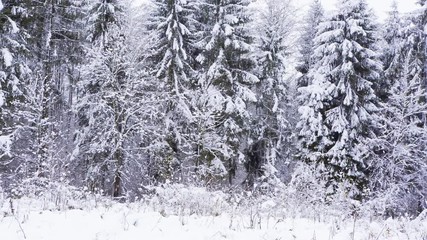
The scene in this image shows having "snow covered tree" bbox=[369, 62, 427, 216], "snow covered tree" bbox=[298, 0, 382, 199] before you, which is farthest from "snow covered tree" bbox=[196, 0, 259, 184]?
"snow covered tree" bbox=[369, 62, 427, 216]

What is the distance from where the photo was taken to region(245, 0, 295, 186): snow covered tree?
21.7 meters

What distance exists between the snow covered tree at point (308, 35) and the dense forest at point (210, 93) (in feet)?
7.25

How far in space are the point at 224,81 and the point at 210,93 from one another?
1423mm

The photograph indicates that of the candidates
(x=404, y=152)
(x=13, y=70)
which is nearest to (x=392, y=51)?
(x=404, y=152)

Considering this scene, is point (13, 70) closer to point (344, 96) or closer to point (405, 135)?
point (344, 96)

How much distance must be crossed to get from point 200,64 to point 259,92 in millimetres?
4351

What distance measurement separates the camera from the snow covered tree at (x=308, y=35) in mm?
23125

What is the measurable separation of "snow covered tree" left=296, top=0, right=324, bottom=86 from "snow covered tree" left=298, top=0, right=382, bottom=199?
10.6ft

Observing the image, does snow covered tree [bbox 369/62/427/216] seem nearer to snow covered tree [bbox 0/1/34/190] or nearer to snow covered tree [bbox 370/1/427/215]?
snow covered tree [bbox 370/1/427/215]

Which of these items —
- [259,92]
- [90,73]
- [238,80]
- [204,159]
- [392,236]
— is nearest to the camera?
[392,236]

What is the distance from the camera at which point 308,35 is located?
23.7m

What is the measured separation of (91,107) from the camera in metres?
17.3

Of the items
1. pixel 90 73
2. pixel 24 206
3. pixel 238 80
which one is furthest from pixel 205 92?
pixel 24 206

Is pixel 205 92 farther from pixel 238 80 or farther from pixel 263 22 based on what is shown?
pixel 263 22
